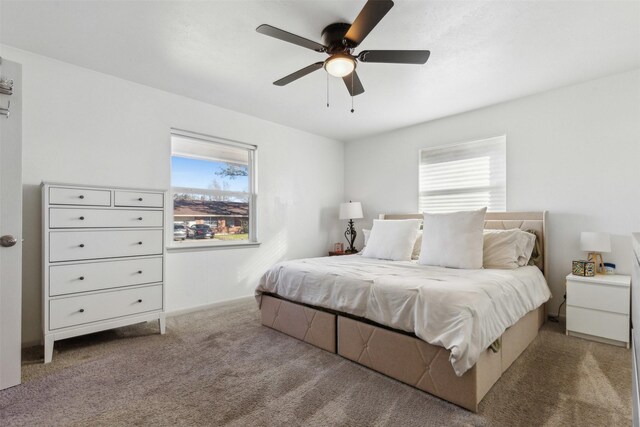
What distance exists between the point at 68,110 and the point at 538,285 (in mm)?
4446

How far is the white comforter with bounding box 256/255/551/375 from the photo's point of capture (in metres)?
1.64

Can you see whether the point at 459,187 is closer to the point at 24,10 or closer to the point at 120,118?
the point at 120,118

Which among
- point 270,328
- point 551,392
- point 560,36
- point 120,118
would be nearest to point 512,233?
point 551,392

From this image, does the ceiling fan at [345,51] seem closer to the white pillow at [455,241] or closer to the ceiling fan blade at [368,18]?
the ceiling fan blade at [368,18]

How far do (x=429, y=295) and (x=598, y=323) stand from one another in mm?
1909

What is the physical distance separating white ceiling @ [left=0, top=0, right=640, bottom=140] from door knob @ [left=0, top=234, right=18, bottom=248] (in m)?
1.50

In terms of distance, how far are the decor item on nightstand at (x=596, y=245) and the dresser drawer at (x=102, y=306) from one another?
3.92 metres

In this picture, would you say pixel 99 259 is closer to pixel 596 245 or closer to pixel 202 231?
pixel 202 231

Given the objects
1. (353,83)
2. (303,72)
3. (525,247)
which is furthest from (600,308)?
(303,72)

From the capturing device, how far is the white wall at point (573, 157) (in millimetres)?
2789

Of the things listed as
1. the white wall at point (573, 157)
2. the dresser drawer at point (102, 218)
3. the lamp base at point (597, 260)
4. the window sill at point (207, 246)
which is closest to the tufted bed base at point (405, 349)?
the lamp base at point (597, 260)

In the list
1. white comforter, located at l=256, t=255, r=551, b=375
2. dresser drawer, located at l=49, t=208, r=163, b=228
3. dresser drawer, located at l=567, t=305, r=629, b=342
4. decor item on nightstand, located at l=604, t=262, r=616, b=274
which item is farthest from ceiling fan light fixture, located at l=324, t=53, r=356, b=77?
decor item on nightstand, located at l=604, t=262, r=616, b=274

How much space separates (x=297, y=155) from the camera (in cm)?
462

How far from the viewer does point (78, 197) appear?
235cm
